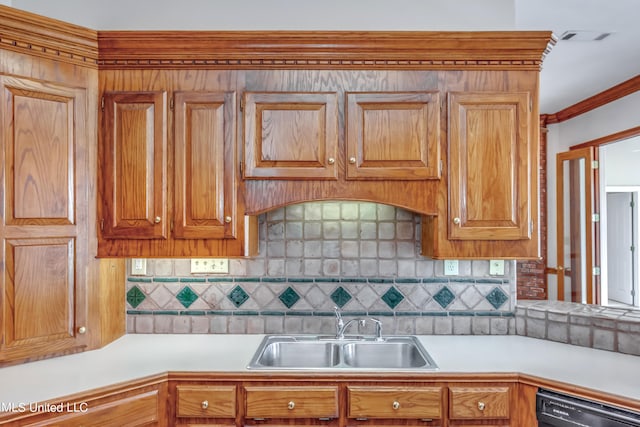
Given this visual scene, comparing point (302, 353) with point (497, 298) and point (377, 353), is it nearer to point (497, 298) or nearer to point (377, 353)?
point (377, 353)

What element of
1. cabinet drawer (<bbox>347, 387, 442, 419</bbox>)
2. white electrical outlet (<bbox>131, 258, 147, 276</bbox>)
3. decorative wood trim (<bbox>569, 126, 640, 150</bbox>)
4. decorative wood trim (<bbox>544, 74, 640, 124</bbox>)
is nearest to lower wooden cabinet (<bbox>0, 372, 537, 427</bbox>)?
cabinet drawer (<bbox>347, 387, 442, 419</bbox>)

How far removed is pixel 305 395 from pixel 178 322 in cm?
97

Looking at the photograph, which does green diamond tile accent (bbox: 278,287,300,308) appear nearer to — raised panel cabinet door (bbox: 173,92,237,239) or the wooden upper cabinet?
raised panel cabinet door (bbox: 173,92,237,239)

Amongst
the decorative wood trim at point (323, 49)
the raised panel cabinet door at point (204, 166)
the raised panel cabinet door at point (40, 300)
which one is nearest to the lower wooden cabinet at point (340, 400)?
the raised panel cabinet door at point (40, 300)

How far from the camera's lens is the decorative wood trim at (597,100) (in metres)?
3.64

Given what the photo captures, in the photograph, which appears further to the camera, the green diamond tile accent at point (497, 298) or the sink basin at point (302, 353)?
the green diamond tile accent at point (497, 298)

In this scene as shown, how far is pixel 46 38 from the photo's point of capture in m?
1.86

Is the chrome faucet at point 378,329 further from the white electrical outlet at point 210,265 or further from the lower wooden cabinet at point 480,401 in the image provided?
the white electrical outlet at point 210,265

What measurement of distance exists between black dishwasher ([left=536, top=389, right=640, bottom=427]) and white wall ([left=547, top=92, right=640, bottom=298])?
3.00 metres

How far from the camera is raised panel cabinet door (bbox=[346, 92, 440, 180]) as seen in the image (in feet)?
6.57

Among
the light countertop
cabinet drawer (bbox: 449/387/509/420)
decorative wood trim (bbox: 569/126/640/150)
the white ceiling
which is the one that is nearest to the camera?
the light countertop

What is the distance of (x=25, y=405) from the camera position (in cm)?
146

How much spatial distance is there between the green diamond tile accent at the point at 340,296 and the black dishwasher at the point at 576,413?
1009mm

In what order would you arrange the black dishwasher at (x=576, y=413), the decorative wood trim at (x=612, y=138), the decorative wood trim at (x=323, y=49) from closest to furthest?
the black dishwasher at (x=576, y=413) < the decorative wood trim at (x=323, y=49) < the decorative wood trim at (x=612, y=138)
